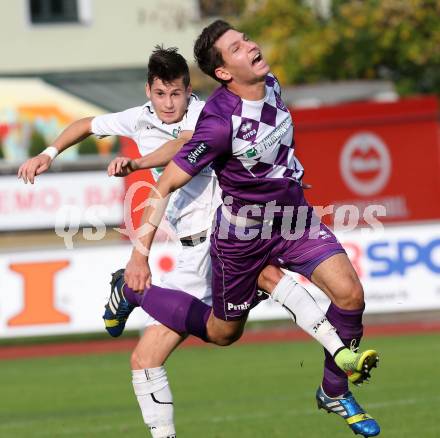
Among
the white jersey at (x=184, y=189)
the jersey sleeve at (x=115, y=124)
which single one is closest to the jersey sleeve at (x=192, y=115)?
the white jersey at (x=184, y=189)

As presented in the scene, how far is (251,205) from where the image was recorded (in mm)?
7664

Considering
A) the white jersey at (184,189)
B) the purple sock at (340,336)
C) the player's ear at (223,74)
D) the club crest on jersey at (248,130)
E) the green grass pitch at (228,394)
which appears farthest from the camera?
the green grass pitch at (228,394)

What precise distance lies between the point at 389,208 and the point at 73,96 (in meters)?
18.5

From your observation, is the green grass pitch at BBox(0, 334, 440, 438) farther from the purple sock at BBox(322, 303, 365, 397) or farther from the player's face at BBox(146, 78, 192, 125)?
the player's face at BBox(146, 78, 192, 125)

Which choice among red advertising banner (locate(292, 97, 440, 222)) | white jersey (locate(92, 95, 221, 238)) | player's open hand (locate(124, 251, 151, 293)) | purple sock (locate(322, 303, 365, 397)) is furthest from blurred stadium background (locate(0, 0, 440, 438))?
player's open hand (locate(124, 251, 151, 293))

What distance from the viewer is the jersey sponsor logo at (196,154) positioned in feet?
23.6

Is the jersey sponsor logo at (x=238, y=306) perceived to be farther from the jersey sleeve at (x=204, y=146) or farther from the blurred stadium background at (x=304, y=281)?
the blurred stadium background at (x=304, y=281)

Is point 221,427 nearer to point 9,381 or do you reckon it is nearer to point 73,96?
point 9,381

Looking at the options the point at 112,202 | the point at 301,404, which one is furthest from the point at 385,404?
the point at 112,202

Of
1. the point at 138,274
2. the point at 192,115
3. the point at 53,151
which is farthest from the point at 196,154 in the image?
the point at 53,151

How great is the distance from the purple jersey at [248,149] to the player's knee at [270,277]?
1.41 feet

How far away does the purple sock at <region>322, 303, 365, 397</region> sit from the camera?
25.0 ft

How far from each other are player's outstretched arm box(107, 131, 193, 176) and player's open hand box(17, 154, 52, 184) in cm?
61

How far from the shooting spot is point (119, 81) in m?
34.6
